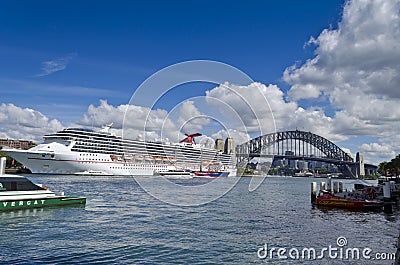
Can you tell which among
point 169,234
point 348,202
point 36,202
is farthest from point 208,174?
point 169,234

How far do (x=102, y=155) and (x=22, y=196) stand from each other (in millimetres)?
63857

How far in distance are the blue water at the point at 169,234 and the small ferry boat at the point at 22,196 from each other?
81cm

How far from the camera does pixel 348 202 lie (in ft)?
106

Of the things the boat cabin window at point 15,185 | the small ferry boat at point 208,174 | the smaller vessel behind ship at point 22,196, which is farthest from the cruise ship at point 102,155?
the boat cabin window at point 15,185

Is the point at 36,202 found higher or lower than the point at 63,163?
lower

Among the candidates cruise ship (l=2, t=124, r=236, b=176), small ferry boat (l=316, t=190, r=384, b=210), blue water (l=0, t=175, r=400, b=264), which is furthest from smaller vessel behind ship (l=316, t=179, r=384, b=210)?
cruise ship (l=2, t=124, r=236, b=176)

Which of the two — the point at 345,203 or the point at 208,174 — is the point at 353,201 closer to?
the point at 345,203

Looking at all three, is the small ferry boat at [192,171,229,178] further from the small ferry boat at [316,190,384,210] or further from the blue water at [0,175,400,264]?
the blue water at [0,175,400,264]

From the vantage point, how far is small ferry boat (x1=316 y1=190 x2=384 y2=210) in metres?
31.3

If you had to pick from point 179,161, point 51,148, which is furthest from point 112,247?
point 179,161

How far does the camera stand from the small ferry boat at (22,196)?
21.9 meters

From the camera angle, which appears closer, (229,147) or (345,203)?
(345,203)

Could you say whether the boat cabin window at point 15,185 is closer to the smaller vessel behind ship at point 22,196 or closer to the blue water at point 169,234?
the smaller vessel behind ship at point 22,196

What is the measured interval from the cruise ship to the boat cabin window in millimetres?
56338
